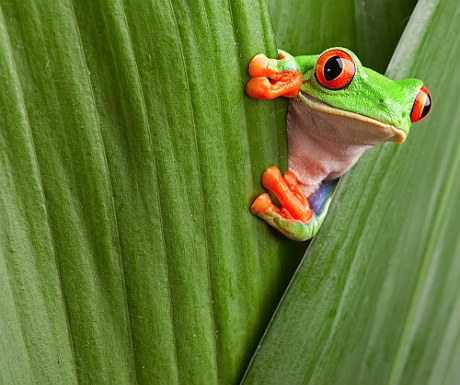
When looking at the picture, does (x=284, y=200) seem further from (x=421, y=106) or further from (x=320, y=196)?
(x=421, y=106)

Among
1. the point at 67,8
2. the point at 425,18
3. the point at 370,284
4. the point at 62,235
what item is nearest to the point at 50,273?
the point at 62,235

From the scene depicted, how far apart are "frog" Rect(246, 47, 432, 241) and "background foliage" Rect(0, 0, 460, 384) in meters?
0.03

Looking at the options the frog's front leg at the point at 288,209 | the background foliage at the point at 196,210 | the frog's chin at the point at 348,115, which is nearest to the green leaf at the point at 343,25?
the background foliage at the point at 196,210

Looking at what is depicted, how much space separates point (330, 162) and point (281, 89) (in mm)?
197

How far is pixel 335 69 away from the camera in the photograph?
713 millimetres

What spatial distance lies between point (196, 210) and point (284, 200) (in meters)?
0.15

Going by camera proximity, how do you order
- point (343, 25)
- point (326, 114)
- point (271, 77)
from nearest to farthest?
point (271, 77) < point (326, 114) < point (343, 25)

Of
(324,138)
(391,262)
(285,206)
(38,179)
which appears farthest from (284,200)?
(38,179)

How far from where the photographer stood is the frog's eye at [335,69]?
0.71 metres

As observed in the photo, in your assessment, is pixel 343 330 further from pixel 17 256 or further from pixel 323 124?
pixel 17 256

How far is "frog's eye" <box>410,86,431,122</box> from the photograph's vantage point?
0.77 meters

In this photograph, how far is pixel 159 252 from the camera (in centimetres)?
65

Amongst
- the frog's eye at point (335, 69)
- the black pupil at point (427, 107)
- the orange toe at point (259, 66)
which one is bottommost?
the black pupil at point (427, 107)

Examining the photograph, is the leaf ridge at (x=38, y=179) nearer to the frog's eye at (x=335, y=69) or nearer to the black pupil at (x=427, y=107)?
the frog's eye at (x=335, y=69)
